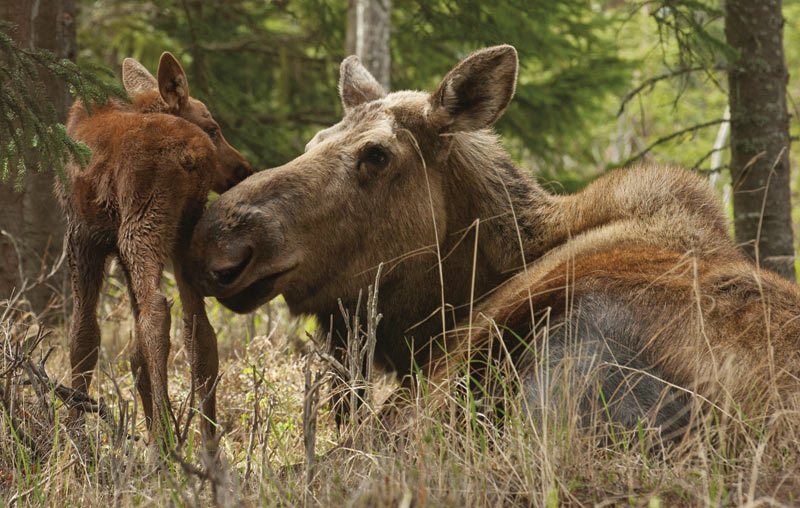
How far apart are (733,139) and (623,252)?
3194mm

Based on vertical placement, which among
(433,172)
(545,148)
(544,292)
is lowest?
(545,148)

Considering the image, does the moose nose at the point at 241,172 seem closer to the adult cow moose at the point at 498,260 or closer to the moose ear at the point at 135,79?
the adult cow moose at the point at 498,260

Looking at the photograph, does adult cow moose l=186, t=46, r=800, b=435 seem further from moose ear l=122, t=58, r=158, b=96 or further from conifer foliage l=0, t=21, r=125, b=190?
moose ear l=122, t=58, r=158, b=96

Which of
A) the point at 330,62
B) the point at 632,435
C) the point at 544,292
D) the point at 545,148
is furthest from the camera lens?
the point at 545,148

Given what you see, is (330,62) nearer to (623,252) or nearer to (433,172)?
(433,172)

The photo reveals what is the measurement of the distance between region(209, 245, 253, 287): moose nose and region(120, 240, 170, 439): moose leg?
247 millimetres

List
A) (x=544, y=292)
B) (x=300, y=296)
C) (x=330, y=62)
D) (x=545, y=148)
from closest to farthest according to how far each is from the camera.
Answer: (x=544, y=292) < (x=300, y=296) < (x=330, y=62) < (x=545, y=148)

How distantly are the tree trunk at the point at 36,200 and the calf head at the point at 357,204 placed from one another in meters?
1.83

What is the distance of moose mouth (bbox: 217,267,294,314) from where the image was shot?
4.06 metres

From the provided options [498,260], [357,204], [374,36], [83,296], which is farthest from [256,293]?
[374,36]

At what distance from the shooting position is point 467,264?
4520mm

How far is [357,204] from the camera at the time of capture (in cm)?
429

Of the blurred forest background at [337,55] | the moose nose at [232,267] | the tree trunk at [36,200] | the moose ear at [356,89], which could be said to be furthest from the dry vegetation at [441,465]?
the blurred forest background at [337,55]

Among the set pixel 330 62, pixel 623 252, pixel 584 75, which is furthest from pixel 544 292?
pixel 584 75
